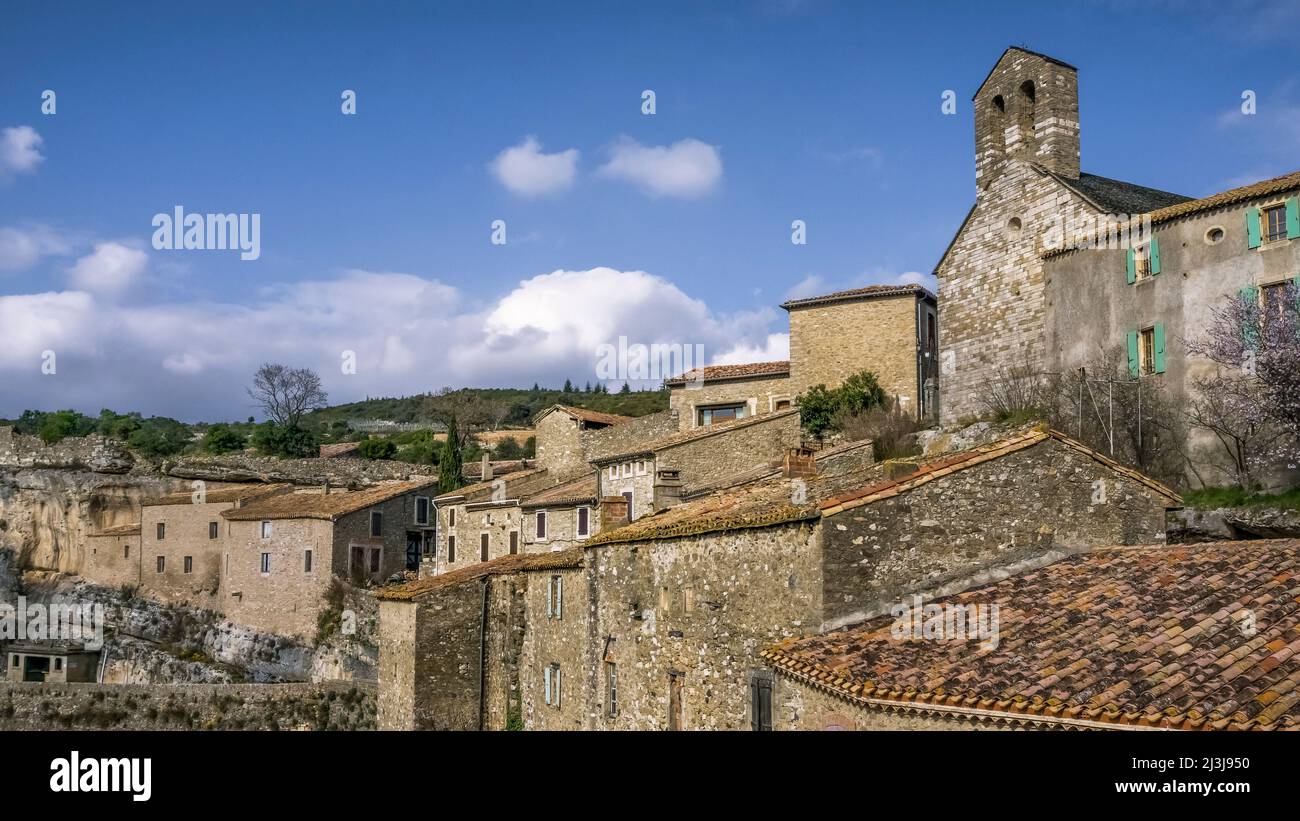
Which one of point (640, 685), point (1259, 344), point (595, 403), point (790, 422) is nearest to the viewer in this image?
point (640, 685)

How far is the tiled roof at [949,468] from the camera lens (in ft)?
41.8

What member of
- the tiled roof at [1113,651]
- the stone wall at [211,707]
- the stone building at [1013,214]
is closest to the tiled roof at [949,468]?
the tiled roof at [1113,651]

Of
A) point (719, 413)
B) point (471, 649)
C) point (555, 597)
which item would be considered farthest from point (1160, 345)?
point (719, 413)

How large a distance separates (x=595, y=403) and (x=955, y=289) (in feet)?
225

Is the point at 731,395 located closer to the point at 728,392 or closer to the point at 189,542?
the point at 728,392

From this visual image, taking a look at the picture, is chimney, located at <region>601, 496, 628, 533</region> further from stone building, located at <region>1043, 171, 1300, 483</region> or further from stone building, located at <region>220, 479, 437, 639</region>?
stone building, located at <region>220, 479, 437, 639</region>

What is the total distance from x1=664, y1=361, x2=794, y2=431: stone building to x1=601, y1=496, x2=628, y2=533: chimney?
1717 centimetres

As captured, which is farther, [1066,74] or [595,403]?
[595,403]

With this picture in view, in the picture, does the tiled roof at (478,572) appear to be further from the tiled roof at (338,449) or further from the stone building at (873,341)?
the tiled roof at (338,449)

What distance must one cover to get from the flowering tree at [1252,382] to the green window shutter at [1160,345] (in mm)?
813

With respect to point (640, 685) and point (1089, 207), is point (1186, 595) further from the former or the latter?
point (1089, 207)

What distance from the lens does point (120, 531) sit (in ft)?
173

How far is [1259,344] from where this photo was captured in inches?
845
